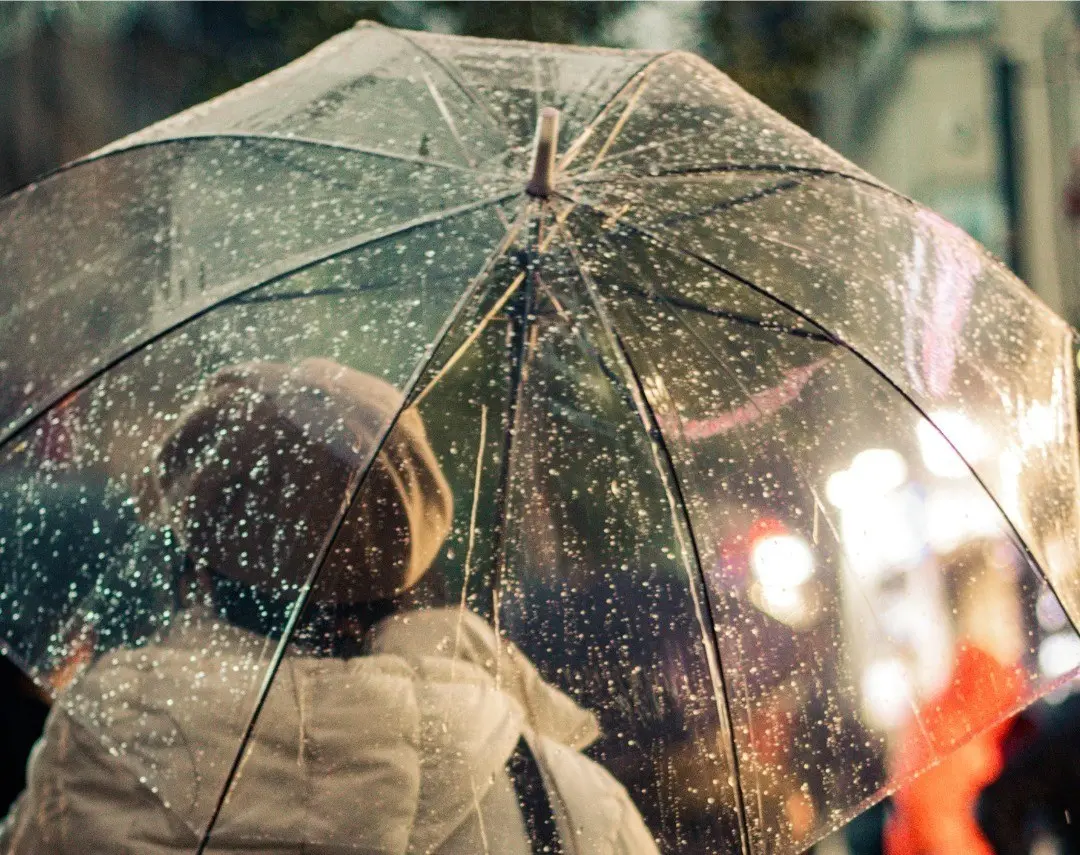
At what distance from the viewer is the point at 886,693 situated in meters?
2.30

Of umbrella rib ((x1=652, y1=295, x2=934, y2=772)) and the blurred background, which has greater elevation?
umbrella rib ((x1=652, y1=295, x2=934, y2=772))

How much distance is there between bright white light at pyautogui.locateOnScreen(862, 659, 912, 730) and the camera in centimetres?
228

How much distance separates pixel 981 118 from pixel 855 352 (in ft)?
53.0

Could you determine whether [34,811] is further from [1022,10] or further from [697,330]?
[1022,10]

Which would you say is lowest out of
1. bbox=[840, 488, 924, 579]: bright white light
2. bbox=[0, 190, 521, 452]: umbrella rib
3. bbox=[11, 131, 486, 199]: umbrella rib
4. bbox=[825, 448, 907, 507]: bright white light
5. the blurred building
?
Result: the blurred building

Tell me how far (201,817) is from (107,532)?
457 mm

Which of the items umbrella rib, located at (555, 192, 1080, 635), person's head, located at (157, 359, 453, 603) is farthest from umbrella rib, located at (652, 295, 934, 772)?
person's head, located at (157, 359, 453, 603)

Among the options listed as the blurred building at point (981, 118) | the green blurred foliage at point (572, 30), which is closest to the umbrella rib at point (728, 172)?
the green blurred foliage at point (572, 30)

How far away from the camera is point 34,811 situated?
212cm

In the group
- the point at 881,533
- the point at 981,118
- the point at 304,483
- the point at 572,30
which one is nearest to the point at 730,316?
the point at 881,533

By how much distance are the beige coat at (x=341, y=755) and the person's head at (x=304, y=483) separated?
0.09 meters

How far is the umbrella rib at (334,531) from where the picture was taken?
1945 millimetres

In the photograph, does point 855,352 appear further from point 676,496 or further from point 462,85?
point 462,85

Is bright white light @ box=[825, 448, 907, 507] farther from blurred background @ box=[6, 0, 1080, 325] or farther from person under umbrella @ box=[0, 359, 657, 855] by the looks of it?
blurred background @ box=[6, 0, 1080, 325]
